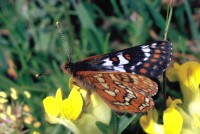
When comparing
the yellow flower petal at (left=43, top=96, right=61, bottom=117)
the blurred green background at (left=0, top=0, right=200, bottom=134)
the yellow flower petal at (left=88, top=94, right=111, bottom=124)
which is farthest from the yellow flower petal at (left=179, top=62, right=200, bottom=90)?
the blurred green background at (left=0, top=0, right=200, bottom=134)

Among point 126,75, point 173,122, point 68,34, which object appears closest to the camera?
point 173,122

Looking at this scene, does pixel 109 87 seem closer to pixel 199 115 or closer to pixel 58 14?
pixel 199 115

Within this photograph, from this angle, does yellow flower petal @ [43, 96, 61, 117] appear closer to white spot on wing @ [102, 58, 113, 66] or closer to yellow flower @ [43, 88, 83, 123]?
yellow flower @ [43, 88, 83, 123]

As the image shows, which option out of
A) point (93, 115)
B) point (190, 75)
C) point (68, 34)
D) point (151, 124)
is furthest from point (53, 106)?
point (68, 34)

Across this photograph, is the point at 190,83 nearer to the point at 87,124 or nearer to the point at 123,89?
the point at 123,89

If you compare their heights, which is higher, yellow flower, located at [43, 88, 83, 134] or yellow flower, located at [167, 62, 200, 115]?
yellow flower, located at [43, 88, 83, 134]

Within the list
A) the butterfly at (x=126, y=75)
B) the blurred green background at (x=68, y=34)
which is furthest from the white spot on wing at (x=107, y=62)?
the blurred green background at (x=68, y=34)
